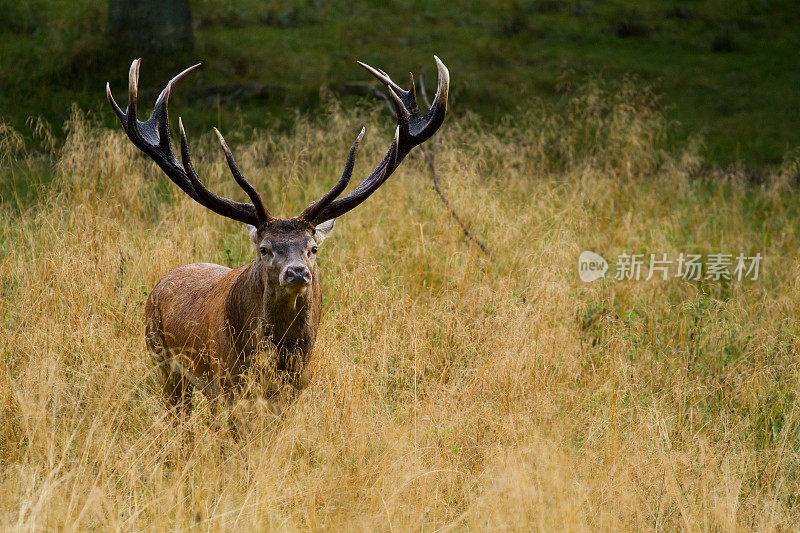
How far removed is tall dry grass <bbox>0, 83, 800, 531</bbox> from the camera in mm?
3463

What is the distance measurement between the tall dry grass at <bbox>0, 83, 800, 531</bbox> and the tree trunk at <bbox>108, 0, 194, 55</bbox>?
19.7 feet

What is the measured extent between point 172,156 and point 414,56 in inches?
430

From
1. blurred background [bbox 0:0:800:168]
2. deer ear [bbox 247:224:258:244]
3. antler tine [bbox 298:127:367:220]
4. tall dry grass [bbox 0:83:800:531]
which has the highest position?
blurred background [bbox 0:0:800:168]

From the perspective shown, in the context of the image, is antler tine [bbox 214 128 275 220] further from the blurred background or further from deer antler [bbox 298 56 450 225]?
the blurred background

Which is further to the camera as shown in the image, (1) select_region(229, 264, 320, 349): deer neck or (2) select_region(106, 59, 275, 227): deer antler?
Answer: (2) select_region(106, 59, 275, 227): deer antler

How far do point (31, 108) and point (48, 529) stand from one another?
32.5 ft

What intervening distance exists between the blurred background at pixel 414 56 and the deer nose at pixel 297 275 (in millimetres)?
6904

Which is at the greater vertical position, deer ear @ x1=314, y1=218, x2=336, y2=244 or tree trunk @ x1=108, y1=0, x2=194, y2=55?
tree trunk @ x1=108, y1=0, x2=194, y2=55

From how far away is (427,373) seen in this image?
16.4 ft

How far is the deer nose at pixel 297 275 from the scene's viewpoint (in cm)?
375

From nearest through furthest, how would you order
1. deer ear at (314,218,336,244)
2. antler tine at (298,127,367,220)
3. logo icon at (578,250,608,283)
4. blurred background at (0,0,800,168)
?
antler tine at (298,127,367,220), deer ear at (314,218,336,244), logo icon at (578,250,608,283), blurred background at (0,0,800,168)
